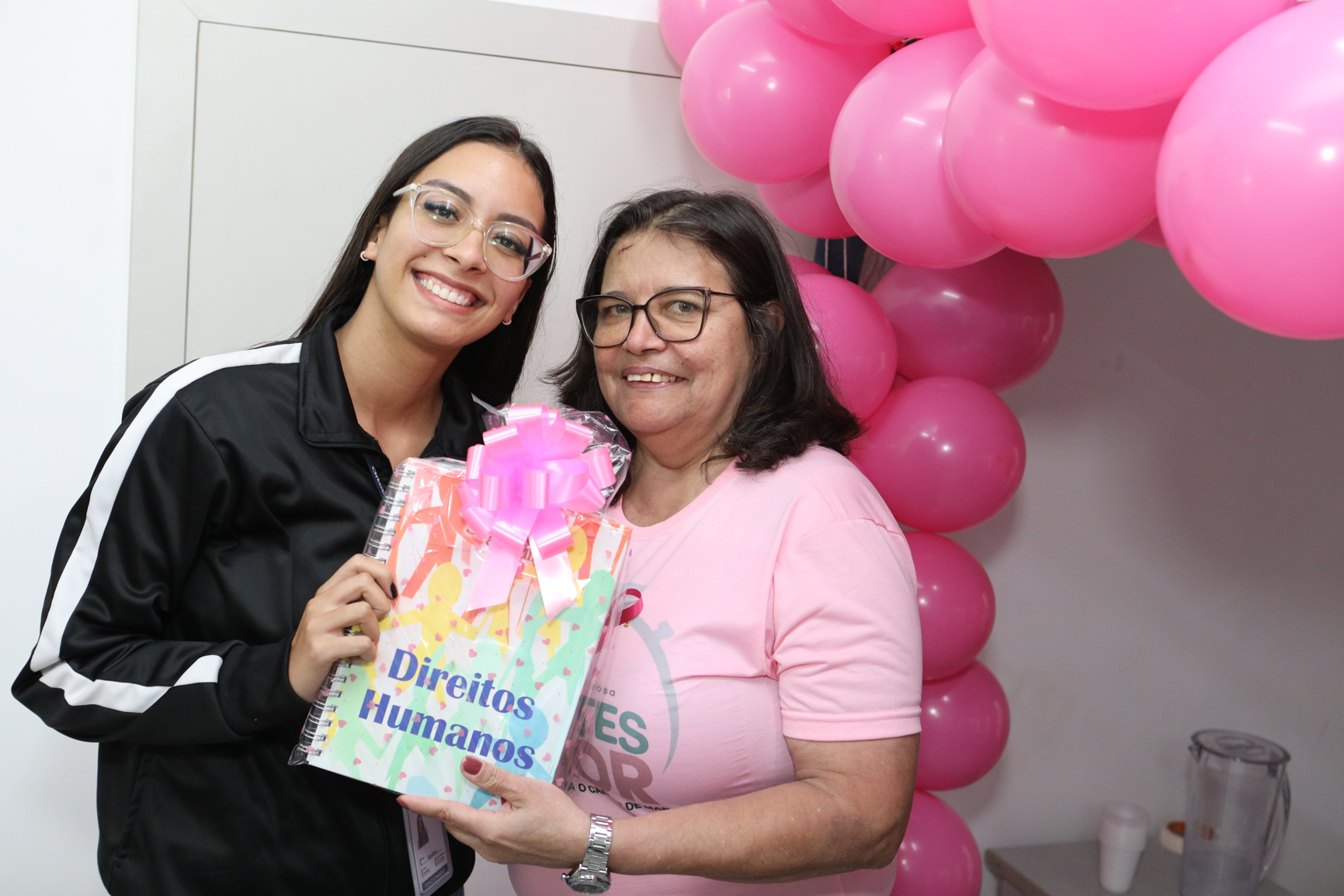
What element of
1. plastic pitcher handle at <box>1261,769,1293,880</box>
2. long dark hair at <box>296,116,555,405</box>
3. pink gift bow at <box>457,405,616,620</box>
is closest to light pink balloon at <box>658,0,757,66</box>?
long dark hair at <box>296,116,555,405</box>

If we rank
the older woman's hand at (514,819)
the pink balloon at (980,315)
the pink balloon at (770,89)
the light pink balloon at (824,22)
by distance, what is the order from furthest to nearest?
1. the pink balloon at (980,315)
2. the pink balloon at (770,89)
3. the light pink balloon at (824,22)
4. the older woman's hand at (514,819)

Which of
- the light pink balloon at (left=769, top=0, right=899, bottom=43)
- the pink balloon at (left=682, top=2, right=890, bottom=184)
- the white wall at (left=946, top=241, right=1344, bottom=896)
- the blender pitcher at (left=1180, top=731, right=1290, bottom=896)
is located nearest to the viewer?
the light pink balloon at (left=769, top=0, right=899, bottom=43)

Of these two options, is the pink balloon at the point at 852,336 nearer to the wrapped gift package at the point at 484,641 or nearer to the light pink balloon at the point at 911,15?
the light pink balloon at the point at 911,15

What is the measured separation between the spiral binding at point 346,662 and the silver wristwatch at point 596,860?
1.12ft

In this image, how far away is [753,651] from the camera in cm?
132

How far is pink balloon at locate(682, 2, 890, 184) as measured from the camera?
6.05ft

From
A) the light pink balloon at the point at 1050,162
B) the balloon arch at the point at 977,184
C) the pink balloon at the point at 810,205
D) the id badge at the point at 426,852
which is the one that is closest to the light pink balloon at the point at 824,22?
the balloon arch at the point at 977,184

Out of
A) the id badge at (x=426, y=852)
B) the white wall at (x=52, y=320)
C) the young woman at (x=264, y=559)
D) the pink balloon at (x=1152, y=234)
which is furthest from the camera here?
the white wall at (x=52, y=320)

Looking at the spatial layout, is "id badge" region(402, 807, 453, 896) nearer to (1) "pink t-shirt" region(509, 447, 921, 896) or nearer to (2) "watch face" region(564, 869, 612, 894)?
(1) "pink t-shirt" region(509, 447, 921, 896)

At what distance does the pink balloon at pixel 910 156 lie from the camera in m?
1.58

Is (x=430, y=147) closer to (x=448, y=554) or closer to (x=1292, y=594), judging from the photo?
(x=448, y=554)

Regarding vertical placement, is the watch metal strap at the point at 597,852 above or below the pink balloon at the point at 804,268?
below

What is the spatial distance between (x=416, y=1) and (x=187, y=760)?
5.66 feet

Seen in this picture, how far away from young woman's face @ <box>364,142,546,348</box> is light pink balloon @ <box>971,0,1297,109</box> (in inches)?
28.9
